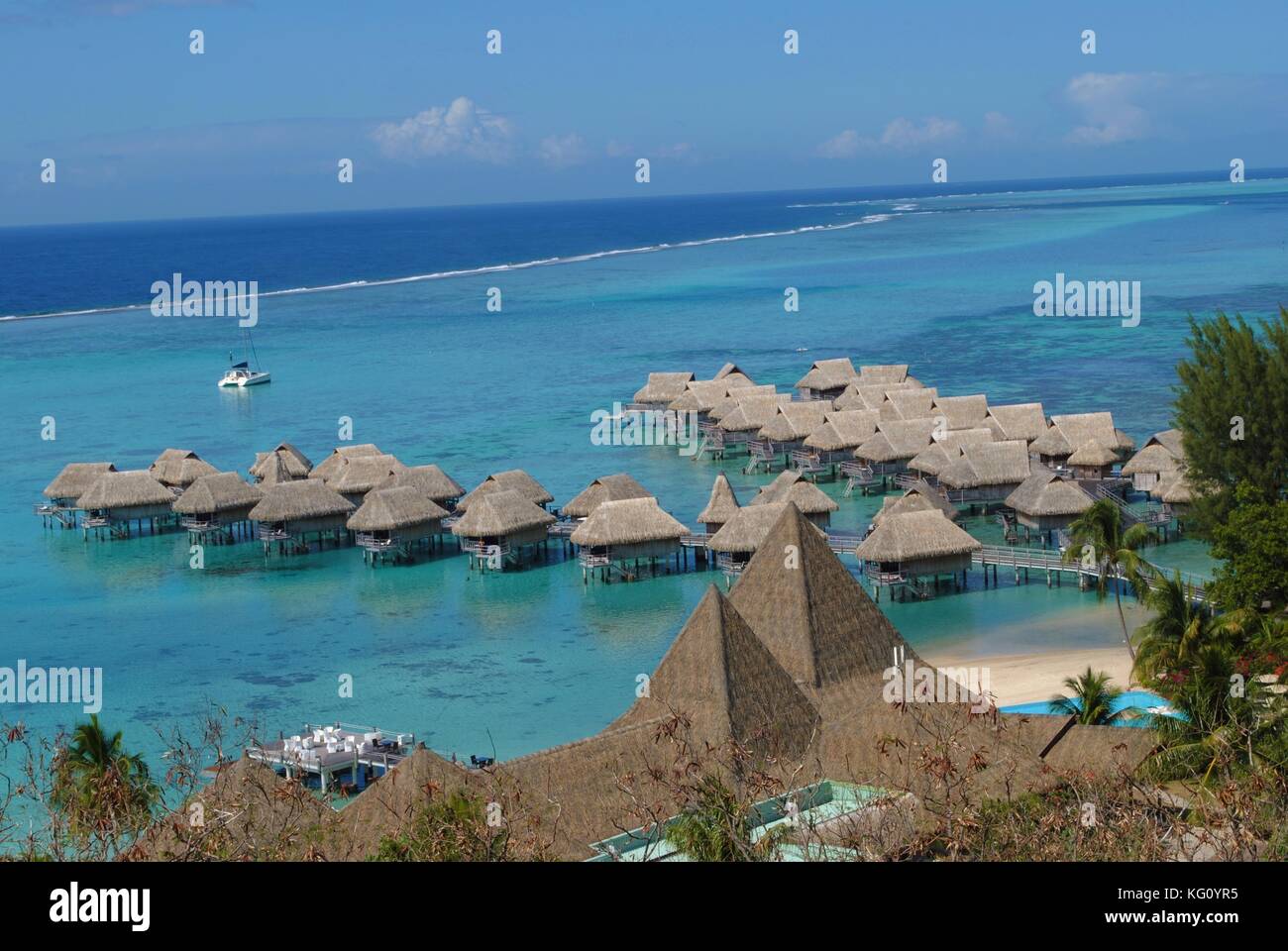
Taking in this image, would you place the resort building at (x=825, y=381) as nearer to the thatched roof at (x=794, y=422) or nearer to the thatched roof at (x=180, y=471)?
the thatched roof at (x=794, y=422)

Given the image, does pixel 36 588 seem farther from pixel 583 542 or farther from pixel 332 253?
pixel 332 253

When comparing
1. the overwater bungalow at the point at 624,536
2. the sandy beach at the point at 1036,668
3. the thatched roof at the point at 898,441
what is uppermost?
the thatched roof at the point at 898,441

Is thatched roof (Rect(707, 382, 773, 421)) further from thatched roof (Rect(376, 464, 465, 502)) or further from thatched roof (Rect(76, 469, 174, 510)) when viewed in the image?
thatched roof (Rect(76, 469, 174, 510))

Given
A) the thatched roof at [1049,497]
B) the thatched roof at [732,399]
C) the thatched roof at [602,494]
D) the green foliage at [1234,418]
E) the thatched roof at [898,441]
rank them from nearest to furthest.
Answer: the green foliage at [1234,418] → the thatched roof at [1049,497] → the thatched roof at [602,494] → the thatched roof at [898,441] → the thatched roof at [732,399]

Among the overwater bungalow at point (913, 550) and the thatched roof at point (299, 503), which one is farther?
the thatched roof at point (299, 503)

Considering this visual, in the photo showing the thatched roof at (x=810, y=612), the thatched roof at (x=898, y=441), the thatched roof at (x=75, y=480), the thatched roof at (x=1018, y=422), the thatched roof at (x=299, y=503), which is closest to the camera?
the thatched roof at (x=810, y=612)

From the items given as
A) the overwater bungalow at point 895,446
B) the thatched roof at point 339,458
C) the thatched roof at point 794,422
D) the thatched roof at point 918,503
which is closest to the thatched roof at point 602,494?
the thatched roof at point 918,503
